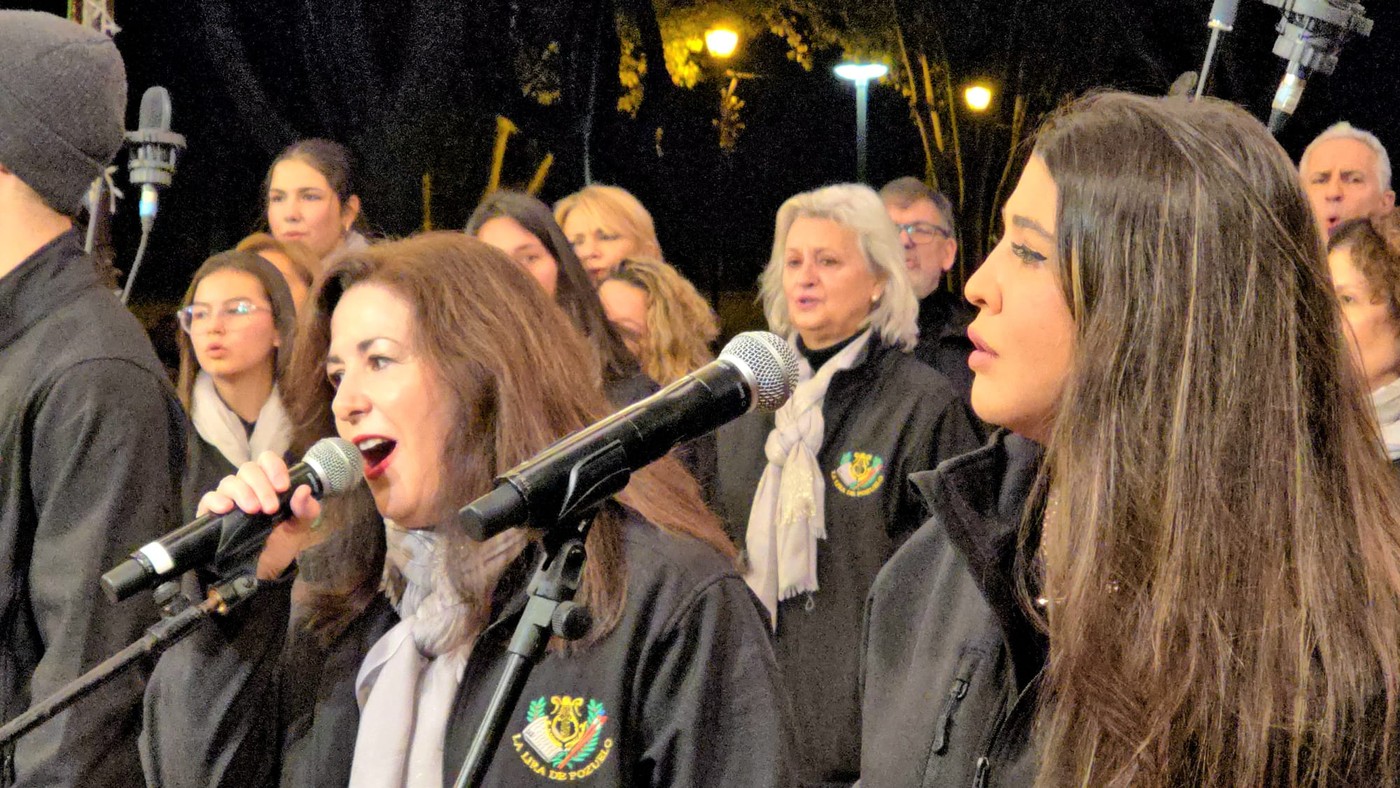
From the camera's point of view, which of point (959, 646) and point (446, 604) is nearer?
point (959, 646)

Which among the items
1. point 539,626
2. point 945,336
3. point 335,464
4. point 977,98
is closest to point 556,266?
point 945,336

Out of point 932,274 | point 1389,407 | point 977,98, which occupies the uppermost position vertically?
point 977,98

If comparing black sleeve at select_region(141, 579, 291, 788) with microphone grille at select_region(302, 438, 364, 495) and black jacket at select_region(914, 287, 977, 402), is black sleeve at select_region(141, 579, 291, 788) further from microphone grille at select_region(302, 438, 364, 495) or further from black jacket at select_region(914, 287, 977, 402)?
black jacket at select_region(914, 287, 977, 402)

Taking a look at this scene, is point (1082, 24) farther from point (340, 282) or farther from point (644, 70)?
point (340, 282)

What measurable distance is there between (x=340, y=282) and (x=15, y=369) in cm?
57

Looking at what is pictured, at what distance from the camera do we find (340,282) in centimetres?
257

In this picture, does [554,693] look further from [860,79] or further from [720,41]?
[860,79]

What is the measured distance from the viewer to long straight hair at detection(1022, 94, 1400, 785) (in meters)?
1.53

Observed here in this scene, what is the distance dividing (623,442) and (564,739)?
2.21 ft

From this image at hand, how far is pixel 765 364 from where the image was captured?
169cm

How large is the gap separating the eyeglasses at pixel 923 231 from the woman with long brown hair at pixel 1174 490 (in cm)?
431

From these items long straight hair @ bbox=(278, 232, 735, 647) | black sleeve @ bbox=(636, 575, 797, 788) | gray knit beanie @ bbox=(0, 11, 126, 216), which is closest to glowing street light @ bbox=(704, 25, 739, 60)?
gray knit beanie @ bbox=(0, 11, 126, 216)

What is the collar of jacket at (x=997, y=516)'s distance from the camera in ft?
5.71

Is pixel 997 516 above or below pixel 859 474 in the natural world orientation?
above
